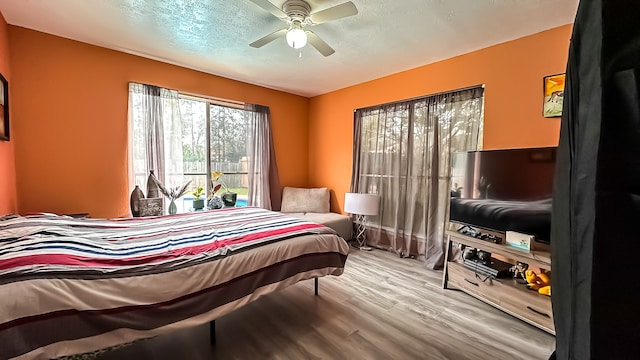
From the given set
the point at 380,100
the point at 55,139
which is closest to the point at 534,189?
the point at 380,100

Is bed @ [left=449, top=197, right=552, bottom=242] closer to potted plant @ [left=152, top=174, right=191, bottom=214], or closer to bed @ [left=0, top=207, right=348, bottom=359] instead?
bed @ [left=0, top=207, right=348, bottom=359]

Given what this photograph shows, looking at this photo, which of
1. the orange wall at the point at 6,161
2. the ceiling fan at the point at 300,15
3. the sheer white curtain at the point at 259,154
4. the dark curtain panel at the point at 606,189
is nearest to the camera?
the dark curtain panel at the point at 606,189

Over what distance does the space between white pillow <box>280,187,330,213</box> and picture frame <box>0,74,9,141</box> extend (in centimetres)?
318

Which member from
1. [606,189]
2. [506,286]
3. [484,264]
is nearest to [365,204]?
[484,264]

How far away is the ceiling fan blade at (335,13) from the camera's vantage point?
183cm

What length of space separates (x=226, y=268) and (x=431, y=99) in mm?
3054

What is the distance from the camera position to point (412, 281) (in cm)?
290

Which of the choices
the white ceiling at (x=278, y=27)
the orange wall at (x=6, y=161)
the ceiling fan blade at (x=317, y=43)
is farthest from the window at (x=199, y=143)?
the ceiling fan blade at (x=317, y=43)

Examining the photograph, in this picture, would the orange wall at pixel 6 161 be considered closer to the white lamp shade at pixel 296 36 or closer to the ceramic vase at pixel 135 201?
the ceramic vase at pixel 135 201

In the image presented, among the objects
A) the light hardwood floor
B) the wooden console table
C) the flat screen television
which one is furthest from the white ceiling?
the light hardwood floor

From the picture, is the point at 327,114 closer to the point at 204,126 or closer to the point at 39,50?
the point at 204,126

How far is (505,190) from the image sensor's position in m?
2.41

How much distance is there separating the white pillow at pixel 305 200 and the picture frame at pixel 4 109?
3177 millimetres

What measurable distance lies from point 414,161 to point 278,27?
2318mm
